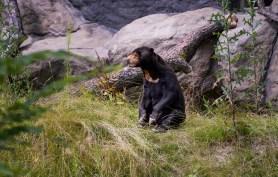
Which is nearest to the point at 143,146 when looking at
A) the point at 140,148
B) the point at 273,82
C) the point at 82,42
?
the point at 140,148

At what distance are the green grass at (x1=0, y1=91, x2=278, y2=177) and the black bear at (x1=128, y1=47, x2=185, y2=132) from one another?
0.18 metres

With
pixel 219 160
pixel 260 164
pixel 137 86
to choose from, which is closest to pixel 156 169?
pixel 219 160

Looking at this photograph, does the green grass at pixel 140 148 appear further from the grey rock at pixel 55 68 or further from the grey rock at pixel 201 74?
the grey rock at pixel 55 68

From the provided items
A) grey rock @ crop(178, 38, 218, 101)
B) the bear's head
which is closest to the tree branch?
grey rock @ crop(178, 38, 218, 101)

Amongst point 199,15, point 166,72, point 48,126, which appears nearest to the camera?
point 48,126

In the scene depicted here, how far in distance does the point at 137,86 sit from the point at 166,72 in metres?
1.51

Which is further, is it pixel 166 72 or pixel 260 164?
pixel 166 72

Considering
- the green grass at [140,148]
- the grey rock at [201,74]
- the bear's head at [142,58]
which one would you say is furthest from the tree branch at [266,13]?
the bear's head at [142,58]

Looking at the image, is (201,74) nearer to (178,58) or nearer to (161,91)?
(178,58)

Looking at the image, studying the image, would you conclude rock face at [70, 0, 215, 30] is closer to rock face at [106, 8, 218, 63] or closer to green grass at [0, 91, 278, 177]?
rock face at [106, 8, 218, 63]

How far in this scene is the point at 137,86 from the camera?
252 inches

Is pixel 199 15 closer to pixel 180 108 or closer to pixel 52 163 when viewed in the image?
pixel 180 108

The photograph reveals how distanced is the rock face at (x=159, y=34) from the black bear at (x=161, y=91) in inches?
69.1

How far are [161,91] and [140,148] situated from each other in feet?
3.44
